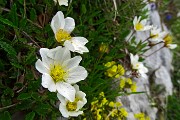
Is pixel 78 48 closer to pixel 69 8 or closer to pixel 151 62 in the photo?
pixel 69 8

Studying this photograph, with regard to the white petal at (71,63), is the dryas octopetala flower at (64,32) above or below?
Answer: above

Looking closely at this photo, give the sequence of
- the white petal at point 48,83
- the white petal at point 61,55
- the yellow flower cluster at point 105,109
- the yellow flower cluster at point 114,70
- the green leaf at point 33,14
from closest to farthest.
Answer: the white petal at point 48,83 < the white petal at point 61,55 < the green leaf at point 33,14 < the yellow flower cluster at point 105,109 < the yellow flower cluster at point 114,70

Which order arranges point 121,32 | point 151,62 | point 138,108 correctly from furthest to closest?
point 151,62 < point 138,108 < point 121,32

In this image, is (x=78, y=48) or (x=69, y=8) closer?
(x=78, y=48)

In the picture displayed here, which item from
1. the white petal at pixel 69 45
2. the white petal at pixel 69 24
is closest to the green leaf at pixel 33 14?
the white petal at pixel 69 24

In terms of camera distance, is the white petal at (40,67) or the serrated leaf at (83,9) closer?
the white petal at (40,67)

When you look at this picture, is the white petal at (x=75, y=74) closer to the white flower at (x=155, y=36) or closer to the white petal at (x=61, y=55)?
the white petal at (x=61, y=55)

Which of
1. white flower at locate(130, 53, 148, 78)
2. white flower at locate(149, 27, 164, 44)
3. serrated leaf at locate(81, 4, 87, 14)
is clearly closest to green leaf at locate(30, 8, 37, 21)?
serrated leaf at locate(81, 4, 87, 14)

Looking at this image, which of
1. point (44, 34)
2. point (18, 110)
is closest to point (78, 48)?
point (44, 34)
